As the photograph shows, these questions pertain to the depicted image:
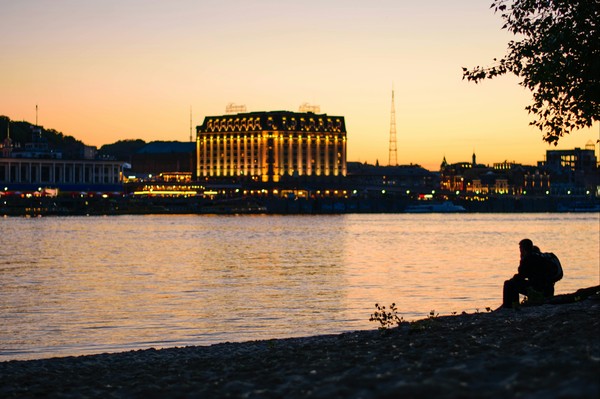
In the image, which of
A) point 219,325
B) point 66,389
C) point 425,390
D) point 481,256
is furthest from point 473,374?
point 481,256

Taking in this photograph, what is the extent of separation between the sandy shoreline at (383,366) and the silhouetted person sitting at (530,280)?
1198 millimetres

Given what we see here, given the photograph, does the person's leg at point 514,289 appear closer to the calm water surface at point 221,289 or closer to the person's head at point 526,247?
the person's head at point 526,247

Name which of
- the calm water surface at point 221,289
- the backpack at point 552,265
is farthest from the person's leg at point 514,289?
the calm water surface at point 221,289

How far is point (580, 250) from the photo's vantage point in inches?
3273

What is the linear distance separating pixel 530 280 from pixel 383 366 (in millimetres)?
9163

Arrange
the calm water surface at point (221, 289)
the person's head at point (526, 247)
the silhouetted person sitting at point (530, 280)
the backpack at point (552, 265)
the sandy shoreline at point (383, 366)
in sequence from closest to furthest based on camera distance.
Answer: the sandy shoreline at point (383, 366) → the person's head at point (526, 247) → the silhouetted person sitting at point (530, 280) → the backpack at point (552, 265) → the calm water surface at point (221, 289)

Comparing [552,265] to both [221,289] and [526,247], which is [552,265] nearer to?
[526,247]

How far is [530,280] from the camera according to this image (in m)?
22.2

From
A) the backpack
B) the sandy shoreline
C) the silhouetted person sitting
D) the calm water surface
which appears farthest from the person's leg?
the calm water surface

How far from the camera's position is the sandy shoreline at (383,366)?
11.6m

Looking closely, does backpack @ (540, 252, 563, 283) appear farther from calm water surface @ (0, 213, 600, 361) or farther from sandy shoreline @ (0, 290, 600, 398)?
calm water surface @ (0, 213, 600, 361)

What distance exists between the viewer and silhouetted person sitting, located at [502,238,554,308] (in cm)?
2184

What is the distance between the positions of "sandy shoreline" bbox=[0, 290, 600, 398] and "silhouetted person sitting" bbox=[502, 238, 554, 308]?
1198mm

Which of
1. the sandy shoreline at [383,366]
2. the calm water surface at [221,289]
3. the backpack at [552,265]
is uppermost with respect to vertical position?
the backpack at [552,265]
